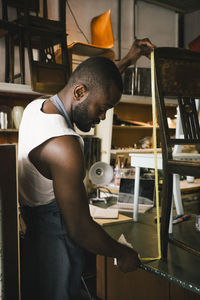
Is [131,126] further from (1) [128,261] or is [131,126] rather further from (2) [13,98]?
(1) [128,261]

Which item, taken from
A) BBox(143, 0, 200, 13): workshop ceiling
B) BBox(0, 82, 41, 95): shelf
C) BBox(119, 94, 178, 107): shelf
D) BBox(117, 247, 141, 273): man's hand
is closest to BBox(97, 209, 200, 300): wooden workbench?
BBox(117, 247, 141, 273): man's hand

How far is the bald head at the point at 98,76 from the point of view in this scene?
3.75ft

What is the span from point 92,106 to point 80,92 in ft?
0.23

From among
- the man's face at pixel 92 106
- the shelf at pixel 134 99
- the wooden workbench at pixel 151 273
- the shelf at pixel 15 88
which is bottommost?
the wooden workbench at pixel 151 273

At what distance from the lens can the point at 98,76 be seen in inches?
45.0

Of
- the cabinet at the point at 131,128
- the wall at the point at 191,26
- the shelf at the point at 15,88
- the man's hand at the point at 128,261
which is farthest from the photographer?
the wall at the point at 191,26

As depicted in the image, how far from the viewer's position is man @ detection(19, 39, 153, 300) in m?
0.99

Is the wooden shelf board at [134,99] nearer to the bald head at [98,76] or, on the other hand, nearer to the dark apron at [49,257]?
the bald head at [98,76]

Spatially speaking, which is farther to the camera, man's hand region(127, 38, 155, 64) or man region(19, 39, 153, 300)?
man's hand region(127, 38, 155, 64)

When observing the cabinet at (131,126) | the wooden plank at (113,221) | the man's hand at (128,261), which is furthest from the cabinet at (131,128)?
the man's hand at (128,261)

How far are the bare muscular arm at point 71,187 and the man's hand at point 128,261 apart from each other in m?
0.08

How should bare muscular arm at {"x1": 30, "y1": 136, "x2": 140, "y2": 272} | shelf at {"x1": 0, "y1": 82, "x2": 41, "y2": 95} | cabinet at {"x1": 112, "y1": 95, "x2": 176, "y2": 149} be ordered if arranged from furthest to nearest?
cabinet at {"x1": 112, "y1": 95, "x2": 176, "y2": 149}
shelf at {"x1": 0, "y1": 82, "x2": 41, "y2": 95}
bare muscular arm at {"x1": 30, "y1": 136, "x2": 140, "y2": 272}

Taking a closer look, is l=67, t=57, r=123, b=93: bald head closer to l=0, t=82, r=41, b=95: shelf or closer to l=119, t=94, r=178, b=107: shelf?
l=0, t=82, r=41, b=95: shelf

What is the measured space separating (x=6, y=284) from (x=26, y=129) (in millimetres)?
541
